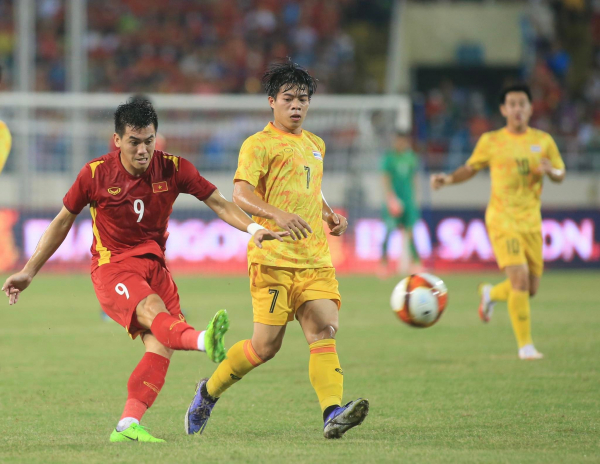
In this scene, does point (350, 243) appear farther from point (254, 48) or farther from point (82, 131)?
point (254, 48)

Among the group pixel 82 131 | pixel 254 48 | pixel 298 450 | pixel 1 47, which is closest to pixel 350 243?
pixel 82 131

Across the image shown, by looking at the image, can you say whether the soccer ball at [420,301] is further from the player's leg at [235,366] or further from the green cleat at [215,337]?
the green cleat at [215,337]

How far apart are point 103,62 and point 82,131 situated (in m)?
5.81

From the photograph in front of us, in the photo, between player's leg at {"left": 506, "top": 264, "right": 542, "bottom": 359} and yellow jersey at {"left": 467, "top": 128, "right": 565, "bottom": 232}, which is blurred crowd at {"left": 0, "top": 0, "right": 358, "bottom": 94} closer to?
yellow jersey at {"left": 467, "top": 128, "right": 565, "bottom": 232}

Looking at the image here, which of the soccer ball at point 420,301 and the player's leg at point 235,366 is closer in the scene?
the player's leg at point 235,366

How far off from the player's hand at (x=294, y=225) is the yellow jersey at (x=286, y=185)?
0.36 metres

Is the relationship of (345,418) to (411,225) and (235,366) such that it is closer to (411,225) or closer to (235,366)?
(235,366)

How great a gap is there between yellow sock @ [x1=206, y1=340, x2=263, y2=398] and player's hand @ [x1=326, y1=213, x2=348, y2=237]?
83 cm

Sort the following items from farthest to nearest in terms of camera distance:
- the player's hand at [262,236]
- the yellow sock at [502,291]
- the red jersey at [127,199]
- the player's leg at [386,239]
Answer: the player's leg at [386,239] → the yellow sock at [502,291] → the red jersey at [127,199] → the player's hand at [262,236]

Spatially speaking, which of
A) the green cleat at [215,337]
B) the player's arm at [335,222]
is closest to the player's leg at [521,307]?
the player's arm at [335,222]

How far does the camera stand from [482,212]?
18562 millimetres

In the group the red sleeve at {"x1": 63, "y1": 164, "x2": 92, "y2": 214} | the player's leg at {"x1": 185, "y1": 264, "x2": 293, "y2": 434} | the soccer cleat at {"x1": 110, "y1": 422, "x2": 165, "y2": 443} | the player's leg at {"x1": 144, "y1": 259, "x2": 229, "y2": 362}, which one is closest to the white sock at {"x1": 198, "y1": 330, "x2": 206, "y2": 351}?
the player's leg at {"x1": 144, "y1": 259, "x2": 229, "y2": 362}

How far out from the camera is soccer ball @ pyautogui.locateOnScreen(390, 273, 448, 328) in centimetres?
638

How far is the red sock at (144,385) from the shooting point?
514 centimetres
